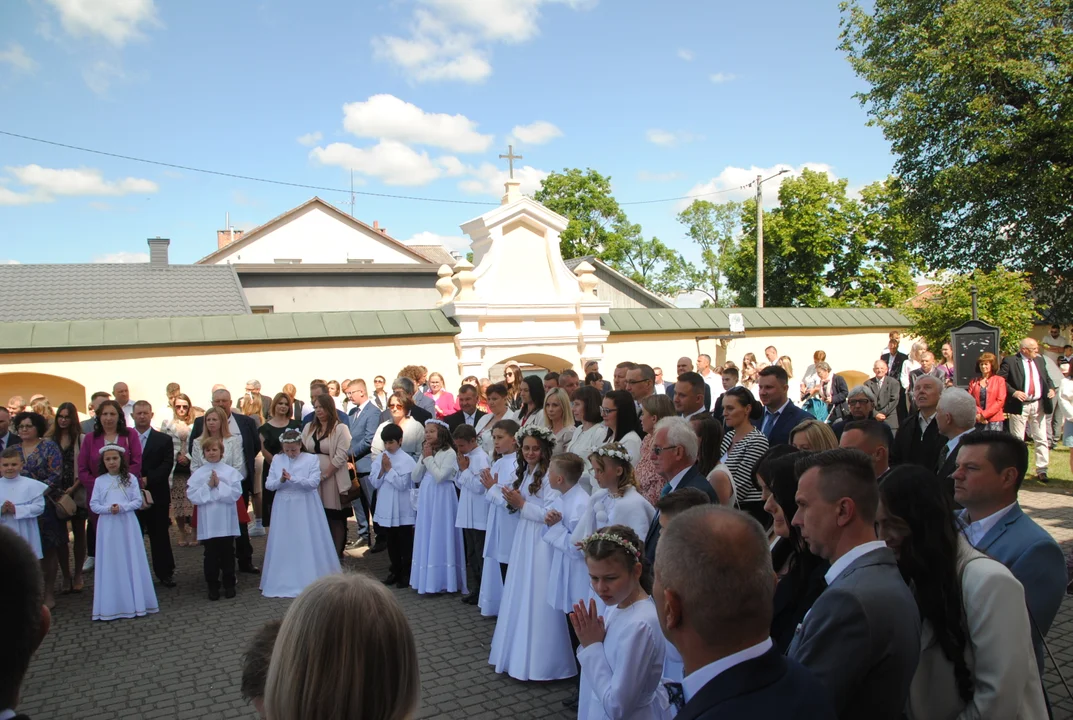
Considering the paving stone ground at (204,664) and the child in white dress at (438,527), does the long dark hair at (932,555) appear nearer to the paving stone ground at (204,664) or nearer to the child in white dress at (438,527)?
the paving stone ground at (204,664)

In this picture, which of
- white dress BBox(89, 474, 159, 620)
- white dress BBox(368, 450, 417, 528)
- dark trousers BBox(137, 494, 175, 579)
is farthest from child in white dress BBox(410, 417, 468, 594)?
dark trousers BBox(137, 494, 175, 579)

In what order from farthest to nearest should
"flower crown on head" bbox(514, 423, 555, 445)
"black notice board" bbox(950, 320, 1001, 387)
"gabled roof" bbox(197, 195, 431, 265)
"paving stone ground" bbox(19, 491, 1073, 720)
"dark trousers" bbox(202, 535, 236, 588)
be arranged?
1. "gabled roof" bbox(197, 195, 431, 265)
2. "black notice board" bbox(950, 320, 1001, 387)
3. "dark trousers" bbox(202, 535, 236, 588)
4. "flower crown on head" bbox(514, 423, 555, 445)
5. "paving stone ground" bbox(19, 491, 1073, 720)

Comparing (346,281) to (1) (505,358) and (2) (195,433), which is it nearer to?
(1) (505,358)

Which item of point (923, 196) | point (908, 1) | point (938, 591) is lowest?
point (938, 591)

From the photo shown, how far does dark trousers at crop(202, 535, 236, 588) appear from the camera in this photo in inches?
296

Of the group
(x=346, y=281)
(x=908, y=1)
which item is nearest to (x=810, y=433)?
(x=908, y=1)

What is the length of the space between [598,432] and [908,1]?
2136cm

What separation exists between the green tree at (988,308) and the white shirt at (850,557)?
541 inches

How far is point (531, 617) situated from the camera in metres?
5.34

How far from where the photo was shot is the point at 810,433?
15.5ft

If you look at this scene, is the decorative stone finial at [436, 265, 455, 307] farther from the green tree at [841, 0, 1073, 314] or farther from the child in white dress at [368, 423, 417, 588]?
the green tree at [841, 0, 1073, 314]

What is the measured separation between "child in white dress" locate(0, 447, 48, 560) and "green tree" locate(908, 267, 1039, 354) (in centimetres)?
1470

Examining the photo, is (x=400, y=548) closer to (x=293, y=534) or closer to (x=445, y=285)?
(x=293, y=534)

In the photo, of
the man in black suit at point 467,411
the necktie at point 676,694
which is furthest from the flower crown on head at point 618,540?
the man in black suit at point 467,411
